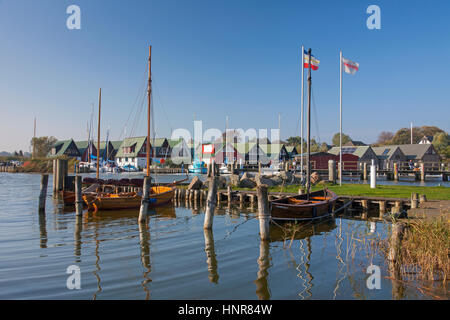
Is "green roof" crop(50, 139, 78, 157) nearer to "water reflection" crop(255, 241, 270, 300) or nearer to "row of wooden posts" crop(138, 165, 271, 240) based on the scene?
"row of wooden posts" crop(138, 165, 271, 240)

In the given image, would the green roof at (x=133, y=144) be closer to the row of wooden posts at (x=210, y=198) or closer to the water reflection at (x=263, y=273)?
the row of wooden posts at (x=210, y=198)

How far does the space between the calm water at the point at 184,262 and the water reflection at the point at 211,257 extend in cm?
3

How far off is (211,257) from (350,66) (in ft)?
76.0

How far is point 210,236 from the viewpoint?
44.5 ft

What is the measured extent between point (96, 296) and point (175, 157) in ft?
268

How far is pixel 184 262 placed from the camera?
9.99m

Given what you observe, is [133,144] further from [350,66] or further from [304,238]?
[304,238]

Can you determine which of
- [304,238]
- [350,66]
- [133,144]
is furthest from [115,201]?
[133,144]

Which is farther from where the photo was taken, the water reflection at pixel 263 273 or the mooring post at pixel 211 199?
the mooring post at pixel 211 199

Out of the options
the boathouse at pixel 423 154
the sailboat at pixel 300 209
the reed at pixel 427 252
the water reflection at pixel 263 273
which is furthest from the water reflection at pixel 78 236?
the boathouse at pixel 423 154

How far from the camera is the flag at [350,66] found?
2695 cm

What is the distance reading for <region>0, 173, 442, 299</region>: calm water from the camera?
765 centimetres

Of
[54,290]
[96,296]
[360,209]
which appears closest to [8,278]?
[54,290]

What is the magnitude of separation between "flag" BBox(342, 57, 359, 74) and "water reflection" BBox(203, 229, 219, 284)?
20292 mm
